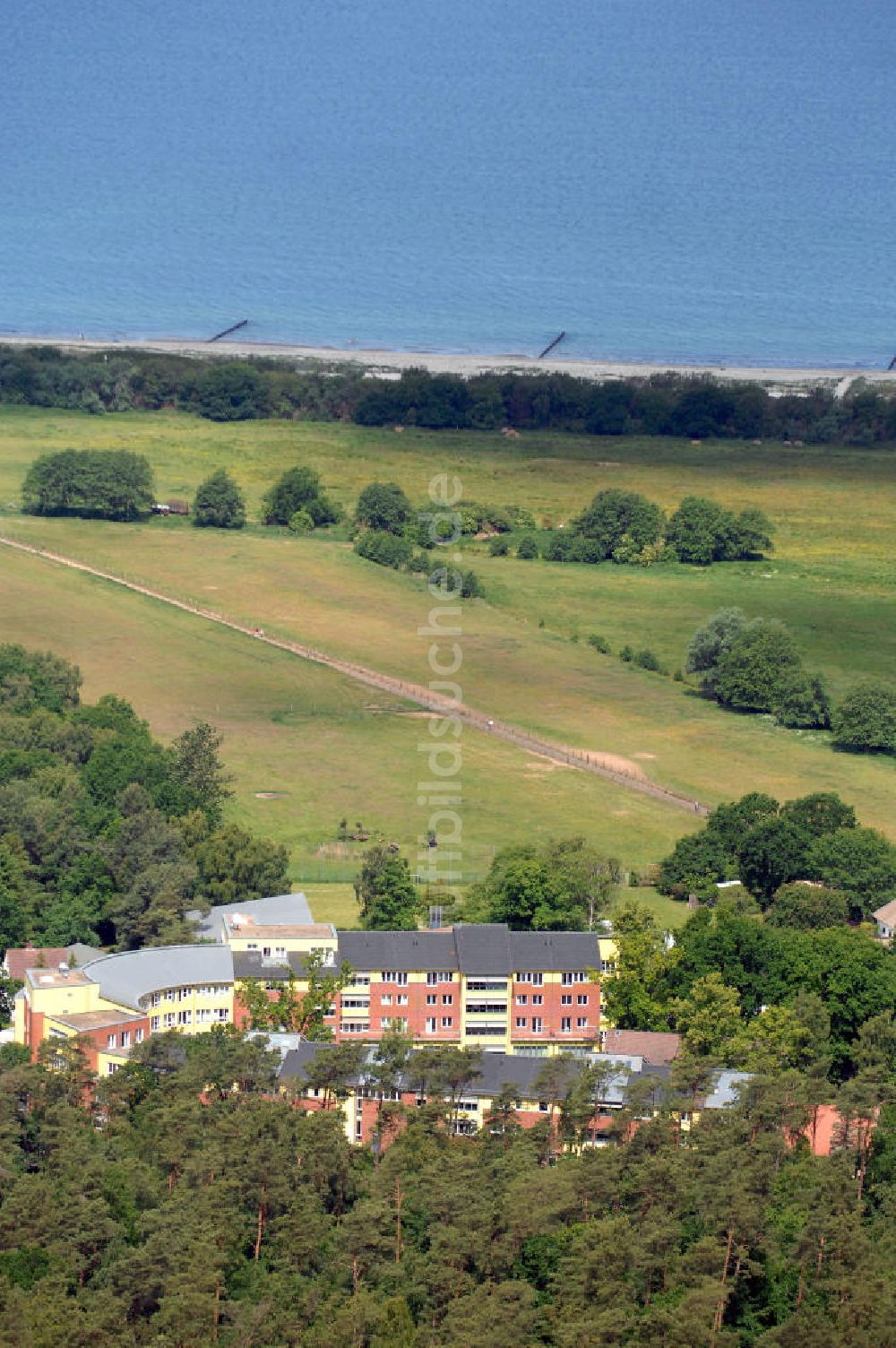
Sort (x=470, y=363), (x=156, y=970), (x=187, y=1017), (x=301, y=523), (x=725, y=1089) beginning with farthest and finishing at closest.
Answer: (x=470, y=363) → (x=301, y=523) → (x=156, y=970) → (x=187, y=1017) → (x=725, y=1089)

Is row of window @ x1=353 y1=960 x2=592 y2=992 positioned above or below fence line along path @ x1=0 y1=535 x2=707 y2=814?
below

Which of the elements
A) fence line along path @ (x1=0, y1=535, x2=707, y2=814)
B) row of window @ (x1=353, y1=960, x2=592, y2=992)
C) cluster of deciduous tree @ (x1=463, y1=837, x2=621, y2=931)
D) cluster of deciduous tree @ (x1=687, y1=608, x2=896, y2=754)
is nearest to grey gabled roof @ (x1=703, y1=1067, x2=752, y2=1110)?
row of window @ (x1=353, y1=960, x2=592, y2=992)

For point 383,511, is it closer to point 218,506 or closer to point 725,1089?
point 218,506

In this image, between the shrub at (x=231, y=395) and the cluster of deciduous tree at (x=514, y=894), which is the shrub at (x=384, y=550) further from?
the cluster of deciduous tree at (x=514, y=894)

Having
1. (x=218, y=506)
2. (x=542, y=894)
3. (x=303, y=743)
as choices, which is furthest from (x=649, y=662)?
(x=542, y=894)

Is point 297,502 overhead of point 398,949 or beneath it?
overhead

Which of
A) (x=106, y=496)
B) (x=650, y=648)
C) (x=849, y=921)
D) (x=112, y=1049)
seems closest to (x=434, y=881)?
(x=849, y=921)

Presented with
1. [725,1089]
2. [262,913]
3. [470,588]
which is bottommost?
[725,1089]

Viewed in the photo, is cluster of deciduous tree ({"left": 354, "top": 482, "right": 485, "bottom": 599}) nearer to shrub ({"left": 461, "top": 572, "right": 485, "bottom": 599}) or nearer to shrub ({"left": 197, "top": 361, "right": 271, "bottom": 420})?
shrub ({"left": 461, "top": 572, "right": 485, "bottom": 599})
